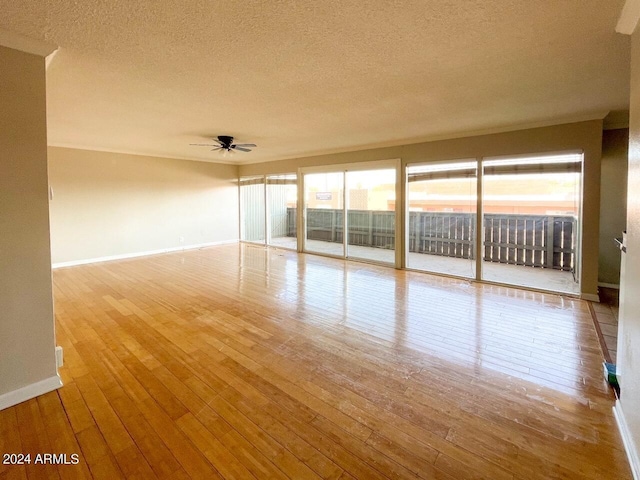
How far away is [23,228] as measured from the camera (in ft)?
7.13

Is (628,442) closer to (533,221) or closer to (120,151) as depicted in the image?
(533,221)

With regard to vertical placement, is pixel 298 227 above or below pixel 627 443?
above

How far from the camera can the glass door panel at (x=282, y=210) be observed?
27.7 feet

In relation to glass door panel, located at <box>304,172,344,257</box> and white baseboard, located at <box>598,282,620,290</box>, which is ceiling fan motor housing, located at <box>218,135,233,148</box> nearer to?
glass door panel, located at <box>304,172,344,257</box>

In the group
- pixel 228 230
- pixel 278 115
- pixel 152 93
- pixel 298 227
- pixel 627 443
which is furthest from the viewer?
pixel 228 230

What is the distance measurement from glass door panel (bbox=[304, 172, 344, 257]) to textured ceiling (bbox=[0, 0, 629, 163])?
2.76 m

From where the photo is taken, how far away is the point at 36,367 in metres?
2.26

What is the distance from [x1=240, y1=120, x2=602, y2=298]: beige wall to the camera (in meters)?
4.28

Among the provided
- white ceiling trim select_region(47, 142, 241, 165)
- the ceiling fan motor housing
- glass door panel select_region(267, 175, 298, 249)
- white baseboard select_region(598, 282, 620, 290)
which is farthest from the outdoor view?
white ceiling trim select_region(47, 142, 241, 165)

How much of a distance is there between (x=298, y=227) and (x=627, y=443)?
7024mm

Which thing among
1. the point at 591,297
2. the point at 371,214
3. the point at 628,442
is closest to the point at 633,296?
the point at 628,442

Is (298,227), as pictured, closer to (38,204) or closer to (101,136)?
(101,136)

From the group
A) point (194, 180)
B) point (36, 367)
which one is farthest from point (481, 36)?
point (194, 180)

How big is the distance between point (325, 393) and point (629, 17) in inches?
121
